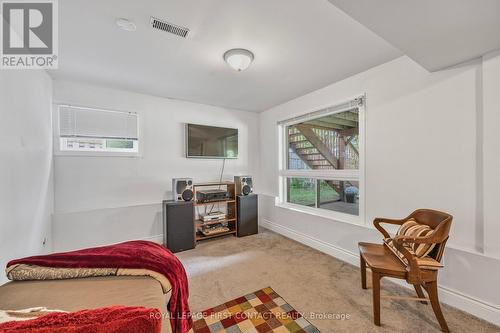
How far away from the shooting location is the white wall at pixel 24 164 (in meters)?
1.42

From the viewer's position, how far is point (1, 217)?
4.43 ft

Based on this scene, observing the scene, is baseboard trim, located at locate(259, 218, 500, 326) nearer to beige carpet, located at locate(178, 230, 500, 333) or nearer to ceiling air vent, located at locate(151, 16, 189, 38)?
beige carpet, located at locate(178, 230, 500, 333)

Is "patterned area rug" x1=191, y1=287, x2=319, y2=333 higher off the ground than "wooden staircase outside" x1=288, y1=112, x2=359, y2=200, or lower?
lower

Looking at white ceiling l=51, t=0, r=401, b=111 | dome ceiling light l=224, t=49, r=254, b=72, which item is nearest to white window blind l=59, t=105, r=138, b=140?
white ceiling l=51, t=0, r=401, b=111

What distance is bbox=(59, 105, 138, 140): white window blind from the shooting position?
106 inches

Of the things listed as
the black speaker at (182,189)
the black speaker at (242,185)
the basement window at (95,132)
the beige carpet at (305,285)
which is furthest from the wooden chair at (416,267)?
the basement window at (95,132)

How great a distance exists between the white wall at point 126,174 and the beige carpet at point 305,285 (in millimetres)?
1112

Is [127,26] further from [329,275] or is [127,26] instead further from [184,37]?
[329,275]

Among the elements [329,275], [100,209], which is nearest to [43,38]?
[100,209]

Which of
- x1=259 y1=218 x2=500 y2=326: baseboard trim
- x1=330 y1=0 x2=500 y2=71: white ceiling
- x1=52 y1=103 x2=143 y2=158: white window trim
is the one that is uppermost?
x1=330 y1=0 x2=500 y2=71: white ceiling

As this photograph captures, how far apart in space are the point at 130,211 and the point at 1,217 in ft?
5.66

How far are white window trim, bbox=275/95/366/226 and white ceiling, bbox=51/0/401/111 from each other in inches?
15.4

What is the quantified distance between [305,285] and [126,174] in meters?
2.82

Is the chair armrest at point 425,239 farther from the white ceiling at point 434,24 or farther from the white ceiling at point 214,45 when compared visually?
the white ceiling at point 214,45
